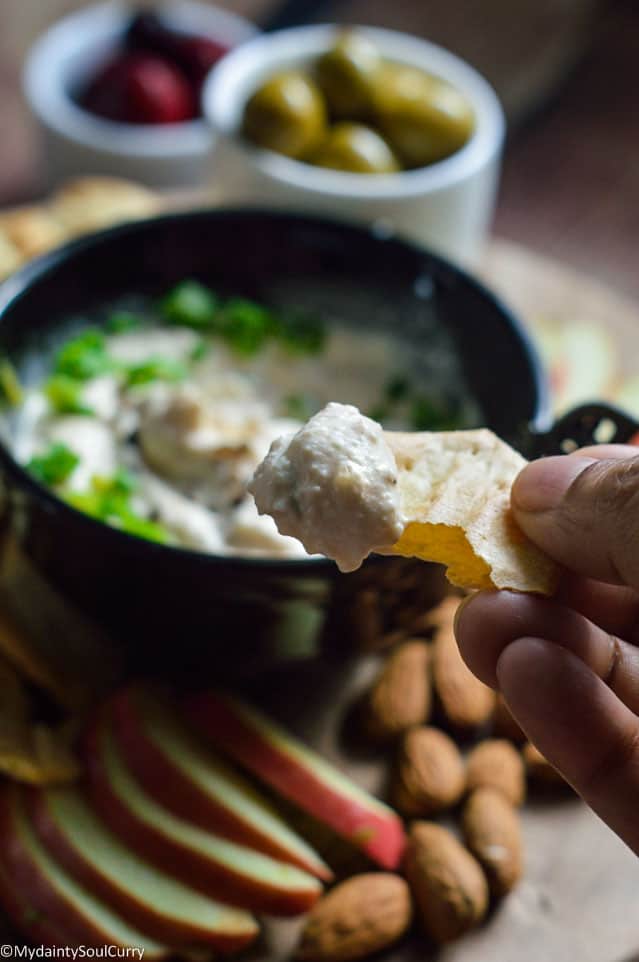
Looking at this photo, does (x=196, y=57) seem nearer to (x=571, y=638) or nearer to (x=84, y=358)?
(x=84, y=358)

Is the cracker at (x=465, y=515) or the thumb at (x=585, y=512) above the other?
the thumb at (x=585, y=512)

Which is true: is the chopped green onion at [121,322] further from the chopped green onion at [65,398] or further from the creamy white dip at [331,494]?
the creamy white dip at [331,494]

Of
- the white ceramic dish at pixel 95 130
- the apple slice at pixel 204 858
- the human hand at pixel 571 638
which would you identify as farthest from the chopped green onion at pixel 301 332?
the human hand at pixel 571 638

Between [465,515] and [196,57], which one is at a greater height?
[465,515]

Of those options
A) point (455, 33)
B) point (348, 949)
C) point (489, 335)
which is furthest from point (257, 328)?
point (455, 33)

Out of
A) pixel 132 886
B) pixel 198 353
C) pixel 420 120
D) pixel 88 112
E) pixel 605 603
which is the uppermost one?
pixel 605 603

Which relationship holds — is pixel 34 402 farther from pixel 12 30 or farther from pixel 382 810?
Result: pixel 12 30

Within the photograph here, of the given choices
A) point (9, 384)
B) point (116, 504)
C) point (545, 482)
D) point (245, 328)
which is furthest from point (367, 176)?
point (545, 482)
